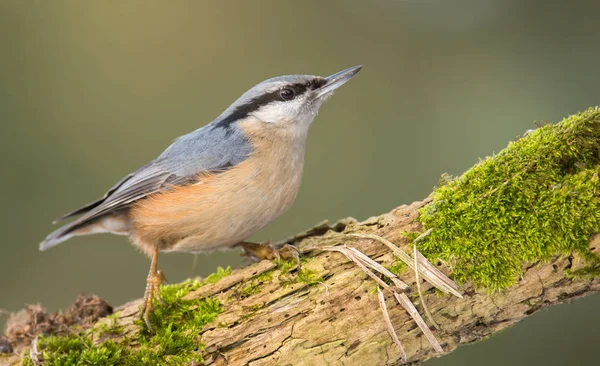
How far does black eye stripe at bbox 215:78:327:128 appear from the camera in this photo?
3154 millimetres

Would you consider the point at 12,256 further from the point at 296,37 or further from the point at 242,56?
the point at 296,37

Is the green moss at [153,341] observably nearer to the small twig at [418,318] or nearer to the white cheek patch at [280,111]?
the small twig at [418,318]

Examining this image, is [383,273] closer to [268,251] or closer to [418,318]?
[418,318]

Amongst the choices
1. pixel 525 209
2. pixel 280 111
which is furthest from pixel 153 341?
pixel 525 209

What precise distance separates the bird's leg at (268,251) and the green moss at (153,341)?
30 cm

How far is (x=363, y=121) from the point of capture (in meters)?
4.98

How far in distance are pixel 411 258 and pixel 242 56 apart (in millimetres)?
3520

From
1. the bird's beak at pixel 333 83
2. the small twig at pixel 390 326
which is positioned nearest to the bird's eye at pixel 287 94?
the bird's beak at pixel 333 83

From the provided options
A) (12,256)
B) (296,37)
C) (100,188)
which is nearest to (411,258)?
(296,37)

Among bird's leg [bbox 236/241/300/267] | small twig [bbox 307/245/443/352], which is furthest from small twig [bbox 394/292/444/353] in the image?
bird's leg [bbox 236/241/300/267]

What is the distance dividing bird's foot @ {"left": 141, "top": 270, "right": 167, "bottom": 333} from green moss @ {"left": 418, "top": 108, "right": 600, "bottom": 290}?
4.21 feet

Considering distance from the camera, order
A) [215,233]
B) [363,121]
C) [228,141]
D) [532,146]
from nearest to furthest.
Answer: [532,146] → [215,233] → [228,141] → [363,121]

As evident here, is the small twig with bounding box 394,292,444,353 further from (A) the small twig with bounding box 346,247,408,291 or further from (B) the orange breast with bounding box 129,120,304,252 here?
(B) the orange breast with bounding box 129,120,304,252

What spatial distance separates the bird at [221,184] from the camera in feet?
9.23
